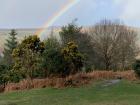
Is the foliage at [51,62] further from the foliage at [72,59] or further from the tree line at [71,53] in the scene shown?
the foliage at [72,59]

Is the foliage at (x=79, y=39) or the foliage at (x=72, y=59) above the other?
the foliage at (x=79, y=39)

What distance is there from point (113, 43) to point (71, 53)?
25.9 metres

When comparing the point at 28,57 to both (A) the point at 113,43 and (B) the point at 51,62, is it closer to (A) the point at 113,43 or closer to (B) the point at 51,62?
(B) the point at 51,62

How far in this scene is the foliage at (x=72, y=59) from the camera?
1575 inches

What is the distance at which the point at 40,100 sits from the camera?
75.3 feet

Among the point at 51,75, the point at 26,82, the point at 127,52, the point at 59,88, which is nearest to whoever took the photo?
the point at 59,88

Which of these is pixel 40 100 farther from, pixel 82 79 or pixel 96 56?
pixel 96 56

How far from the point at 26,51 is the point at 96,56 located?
87.1ft

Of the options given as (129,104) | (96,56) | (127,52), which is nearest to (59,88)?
(129,104)

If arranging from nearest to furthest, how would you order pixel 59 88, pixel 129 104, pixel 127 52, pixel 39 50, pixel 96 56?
pixel 129 104 → pixel 59 88 → pixel 39 50 → pixel 96 56 → pixel 127 52

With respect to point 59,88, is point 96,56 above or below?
above

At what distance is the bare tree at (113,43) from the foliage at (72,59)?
1740 cm

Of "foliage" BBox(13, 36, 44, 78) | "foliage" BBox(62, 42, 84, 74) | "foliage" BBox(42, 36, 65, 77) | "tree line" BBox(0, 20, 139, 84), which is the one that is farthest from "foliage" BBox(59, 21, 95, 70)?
"foliage" BBox(42, 36, 65, 77)

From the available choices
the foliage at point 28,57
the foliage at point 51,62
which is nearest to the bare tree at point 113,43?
the foliage at point 28,57
